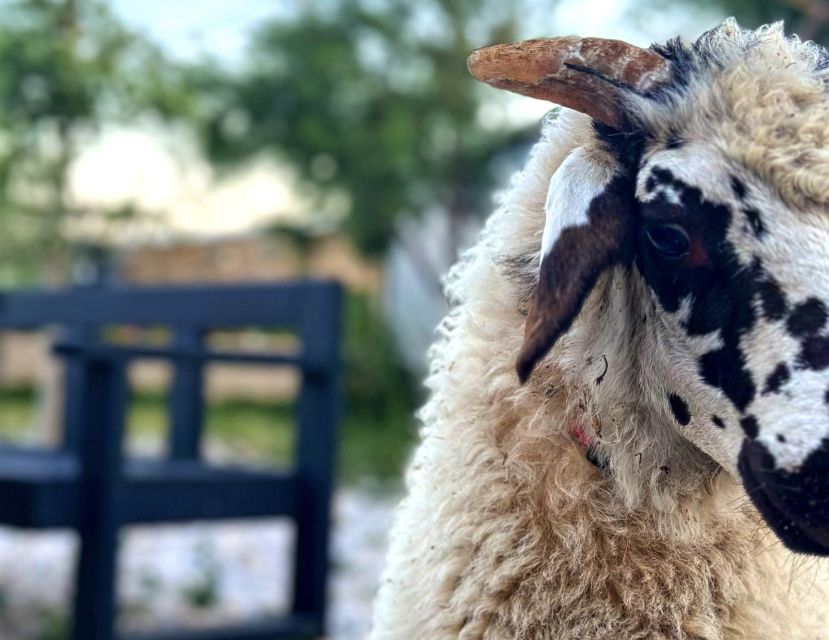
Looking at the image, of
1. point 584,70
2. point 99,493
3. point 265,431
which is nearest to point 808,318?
point 584,70

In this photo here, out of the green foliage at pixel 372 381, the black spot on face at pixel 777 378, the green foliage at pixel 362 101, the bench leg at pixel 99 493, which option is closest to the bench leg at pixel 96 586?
the bench leg at pixel 99 493

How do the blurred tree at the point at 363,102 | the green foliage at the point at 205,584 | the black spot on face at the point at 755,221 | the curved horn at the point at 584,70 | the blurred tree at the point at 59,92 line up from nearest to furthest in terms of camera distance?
the black spot on face at the point at 755,221 < the curved horn at the point at 584,70 < the green foliage at the point at 205,584 < the blurred tree at the point at 59,92 < the blurred tree at the point at 363,102

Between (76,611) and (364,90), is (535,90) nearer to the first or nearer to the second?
(76,611)

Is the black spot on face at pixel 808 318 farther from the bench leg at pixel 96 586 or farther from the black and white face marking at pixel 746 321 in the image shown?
the bench leg at pixel 96 586

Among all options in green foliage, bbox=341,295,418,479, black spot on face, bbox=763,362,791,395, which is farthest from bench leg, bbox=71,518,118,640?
green foliage, bbox=341,295,418,479

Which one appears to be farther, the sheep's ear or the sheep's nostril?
the sheep's ear

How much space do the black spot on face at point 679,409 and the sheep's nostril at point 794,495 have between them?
0.51ft

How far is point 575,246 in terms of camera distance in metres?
1.57

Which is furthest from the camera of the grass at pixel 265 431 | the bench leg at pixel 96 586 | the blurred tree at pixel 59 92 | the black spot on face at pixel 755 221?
the grass at pixel 265 431

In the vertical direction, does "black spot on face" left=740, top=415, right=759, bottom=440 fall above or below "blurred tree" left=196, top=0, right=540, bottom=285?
below

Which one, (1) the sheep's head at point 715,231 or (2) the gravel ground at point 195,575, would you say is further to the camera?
(2) the gravel ground at point 195,575

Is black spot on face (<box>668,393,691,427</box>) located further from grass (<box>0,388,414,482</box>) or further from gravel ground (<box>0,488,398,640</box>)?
grass (<box>0,388,414,482</box>)

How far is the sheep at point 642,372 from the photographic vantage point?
4.94 ft

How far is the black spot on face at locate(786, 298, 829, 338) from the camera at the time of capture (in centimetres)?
145
